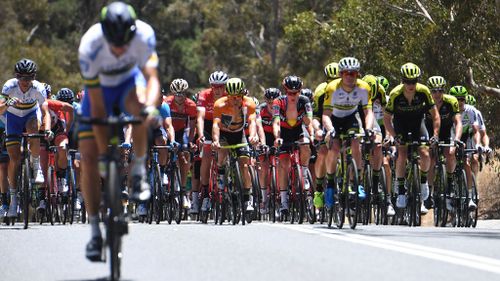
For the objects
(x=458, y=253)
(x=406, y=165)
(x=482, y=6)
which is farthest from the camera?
(x=482, y=6)

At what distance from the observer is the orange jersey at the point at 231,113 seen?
18328mm

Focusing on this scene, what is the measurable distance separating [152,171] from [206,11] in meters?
41.3

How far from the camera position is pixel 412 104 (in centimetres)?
1803

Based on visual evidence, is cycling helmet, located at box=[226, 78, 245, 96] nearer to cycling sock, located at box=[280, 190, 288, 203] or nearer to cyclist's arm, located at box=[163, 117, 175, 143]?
cyclist's arm, located at box=[163, 117, 175, 143]

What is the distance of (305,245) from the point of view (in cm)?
1221

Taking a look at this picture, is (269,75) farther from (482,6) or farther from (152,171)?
(152,171)

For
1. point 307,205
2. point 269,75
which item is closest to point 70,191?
point 307,205

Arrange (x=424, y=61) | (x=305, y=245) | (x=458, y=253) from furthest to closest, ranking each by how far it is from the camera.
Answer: (x=424, y=61), (x=305, y=245), (x=458, y=253)

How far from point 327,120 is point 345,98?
49 centimetres

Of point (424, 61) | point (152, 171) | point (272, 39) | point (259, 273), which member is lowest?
point (259, 273)

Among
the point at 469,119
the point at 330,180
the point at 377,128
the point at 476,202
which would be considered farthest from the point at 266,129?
the point at 330,180

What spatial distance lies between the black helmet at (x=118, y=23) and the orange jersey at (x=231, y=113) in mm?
8639

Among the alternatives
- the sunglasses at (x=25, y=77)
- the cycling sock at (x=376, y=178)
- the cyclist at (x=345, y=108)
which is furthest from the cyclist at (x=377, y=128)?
the sunglasses at (x=25, y=77)

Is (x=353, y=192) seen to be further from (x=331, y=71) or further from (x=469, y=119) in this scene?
(x=469, y=119)
